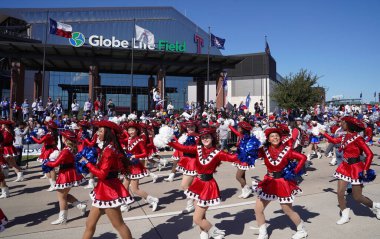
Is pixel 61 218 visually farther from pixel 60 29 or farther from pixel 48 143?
pixel 60 29

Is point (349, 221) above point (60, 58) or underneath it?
underneath

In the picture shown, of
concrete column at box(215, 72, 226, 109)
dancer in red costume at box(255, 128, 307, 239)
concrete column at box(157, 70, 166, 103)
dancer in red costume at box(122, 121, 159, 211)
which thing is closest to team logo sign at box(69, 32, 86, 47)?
concrete column at box(157, 70, 166, 103)

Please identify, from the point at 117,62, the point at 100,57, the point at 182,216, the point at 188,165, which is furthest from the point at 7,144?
the point at 117,62

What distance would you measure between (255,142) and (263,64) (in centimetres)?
3917

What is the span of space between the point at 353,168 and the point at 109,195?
442 centimetres

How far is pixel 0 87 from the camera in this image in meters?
34.1

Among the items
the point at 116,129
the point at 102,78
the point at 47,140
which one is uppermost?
the point at 102,78

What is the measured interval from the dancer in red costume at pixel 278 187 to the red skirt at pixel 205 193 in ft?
2.63

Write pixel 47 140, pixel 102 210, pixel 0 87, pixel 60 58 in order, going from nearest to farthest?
1. pixel 102 210
2. pixel 47 140
3. pixel 60 58
4. pixel 0 87

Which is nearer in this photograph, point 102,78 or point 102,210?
point 102,210

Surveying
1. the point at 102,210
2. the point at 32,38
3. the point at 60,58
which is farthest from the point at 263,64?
the point at 102,210

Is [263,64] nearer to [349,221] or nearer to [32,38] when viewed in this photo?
[32,38]

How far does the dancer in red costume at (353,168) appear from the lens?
5.10 m

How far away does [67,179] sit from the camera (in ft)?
17.0
